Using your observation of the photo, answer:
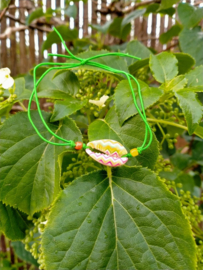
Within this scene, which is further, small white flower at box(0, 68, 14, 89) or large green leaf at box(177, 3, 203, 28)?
large green leaf at box(177, 3, 203, 28)

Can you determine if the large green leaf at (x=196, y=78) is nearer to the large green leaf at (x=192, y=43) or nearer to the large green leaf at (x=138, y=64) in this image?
the large green leaf at (x=138, y=64)

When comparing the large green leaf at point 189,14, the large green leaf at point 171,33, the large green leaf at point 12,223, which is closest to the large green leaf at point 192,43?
the large green leaf at point 189,14

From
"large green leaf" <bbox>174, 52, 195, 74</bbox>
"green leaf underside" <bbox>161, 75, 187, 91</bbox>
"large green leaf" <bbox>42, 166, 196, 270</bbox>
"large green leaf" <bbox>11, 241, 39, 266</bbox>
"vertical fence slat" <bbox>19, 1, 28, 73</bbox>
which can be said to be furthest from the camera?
"vertical fence slat" <bbox>19, 1, 28, 73</bbox>

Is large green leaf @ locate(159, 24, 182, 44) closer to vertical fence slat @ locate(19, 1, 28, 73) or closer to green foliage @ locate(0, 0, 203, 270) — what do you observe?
green foliage @ locate(0, 0, 203, 270)

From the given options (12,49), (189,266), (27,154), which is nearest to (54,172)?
(27,154)

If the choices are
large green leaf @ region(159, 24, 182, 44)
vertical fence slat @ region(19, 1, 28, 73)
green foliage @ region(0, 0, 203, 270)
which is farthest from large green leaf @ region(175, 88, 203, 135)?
vertical fence slat @ region(19, 1, 28, 73)

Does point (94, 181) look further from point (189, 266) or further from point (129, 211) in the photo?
point (189, 266)

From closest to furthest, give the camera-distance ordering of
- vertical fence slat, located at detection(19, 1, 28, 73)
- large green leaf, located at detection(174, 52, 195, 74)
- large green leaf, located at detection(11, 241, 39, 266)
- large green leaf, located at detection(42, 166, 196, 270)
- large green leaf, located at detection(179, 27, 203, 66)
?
large green leaf, located at detection(42, 166, 196, 270)
large green leaf, located at detection(174, 52, 195, 74)
large green leaf, located at detection(179, 27, 203, 66)
large green leaf, located at detection(11, 241, 39, 266)
vertical fence slat, located at detection(19, 1, 28, 73)

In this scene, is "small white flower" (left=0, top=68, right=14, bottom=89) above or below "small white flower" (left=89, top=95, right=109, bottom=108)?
above
